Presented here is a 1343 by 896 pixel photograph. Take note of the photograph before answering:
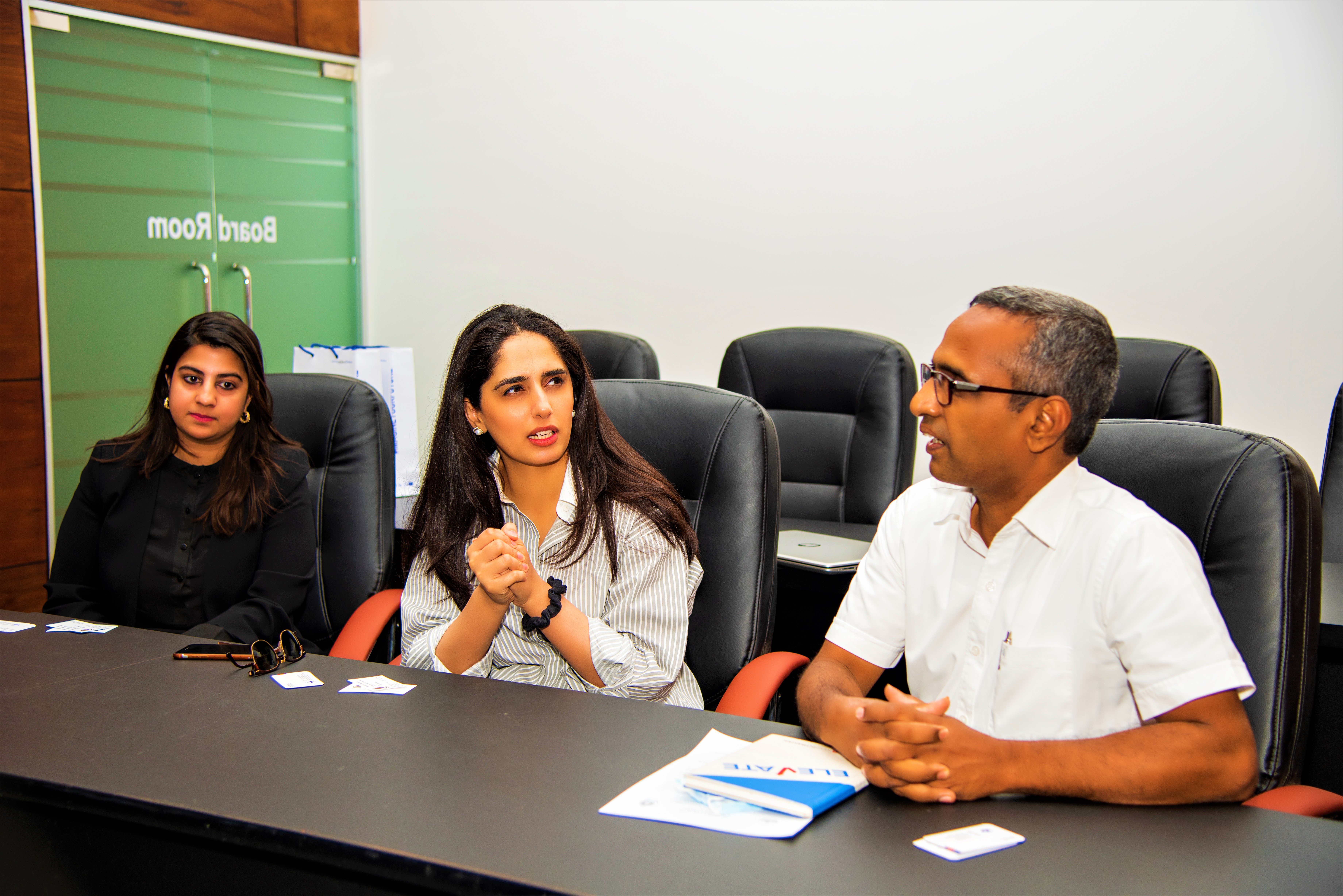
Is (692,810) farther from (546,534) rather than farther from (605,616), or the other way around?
(546,534)

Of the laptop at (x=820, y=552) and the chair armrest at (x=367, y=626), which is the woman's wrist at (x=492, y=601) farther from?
the laptop at (x=820, y=552)

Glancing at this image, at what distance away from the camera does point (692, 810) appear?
1026mm

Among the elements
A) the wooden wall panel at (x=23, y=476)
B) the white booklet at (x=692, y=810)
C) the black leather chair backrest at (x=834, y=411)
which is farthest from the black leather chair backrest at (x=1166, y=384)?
the wooden wall panel at (x=23, y=476)

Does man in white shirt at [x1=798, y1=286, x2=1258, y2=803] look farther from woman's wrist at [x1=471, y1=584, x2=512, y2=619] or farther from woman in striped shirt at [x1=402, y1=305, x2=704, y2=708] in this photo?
woman's wrist at [x1=471, y1=584, x2=512, y2=619]

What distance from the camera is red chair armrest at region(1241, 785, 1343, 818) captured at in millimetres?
1172

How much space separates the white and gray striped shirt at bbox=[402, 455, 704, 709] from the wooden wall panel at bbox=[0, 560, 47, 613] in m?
2.52

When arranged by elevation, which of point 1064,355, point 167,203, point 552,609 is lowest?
point 552,609

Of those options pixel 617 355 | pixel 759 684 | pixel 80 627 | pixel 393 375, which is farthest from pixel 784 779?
pixel 393 375

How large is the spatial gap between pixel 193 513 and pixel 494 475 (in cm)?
73

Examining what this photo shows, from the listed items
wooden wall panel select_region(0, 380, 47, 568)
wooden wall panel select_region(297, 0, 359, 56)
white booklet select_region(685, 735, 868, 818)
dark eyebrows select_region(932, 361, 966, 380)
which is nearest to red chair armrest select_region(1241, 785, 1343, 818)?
white booklet select_region(685, 735, 868, 818)

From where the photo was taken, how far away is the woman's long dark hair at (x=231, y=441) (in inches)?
82.4

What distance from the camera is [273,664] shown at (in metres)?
1.45

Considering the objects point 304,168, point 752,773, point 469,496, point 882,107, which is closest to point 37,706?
point 469,496

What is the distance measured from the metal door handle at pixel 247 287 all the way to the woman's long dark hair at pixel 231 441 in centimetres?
236
